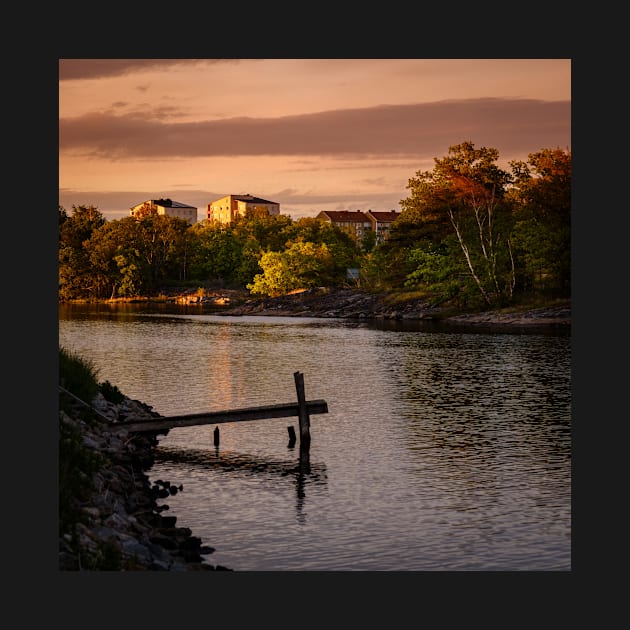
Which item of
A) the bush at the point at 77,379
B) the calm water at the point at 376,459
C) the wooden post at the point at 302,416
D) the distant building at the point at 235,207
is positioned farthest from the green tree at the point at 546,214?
the distant building at the point at 235,207

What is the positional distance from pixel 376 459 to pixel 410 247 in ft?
199

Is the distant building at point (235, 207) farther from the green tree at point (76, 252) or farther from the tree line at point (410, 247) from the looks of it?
the green tree at point (76, 252)

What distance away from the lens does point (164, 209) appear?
141125mm

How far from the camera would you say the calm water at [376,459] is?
15.3m

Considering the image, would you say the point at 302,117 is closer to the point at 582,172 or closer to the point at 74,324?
the point at 582,172

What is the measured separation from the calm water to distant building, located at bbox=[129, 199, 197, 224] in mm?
56972

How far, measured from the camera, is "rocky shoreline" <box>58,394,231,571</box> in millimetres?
13078

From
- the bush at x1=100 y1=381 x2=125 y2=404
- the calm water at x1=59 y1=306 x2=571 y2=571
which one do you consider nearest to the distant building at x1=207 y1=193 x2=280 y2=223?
the calm water at x1=59 y1=306 x2=571 y2=571

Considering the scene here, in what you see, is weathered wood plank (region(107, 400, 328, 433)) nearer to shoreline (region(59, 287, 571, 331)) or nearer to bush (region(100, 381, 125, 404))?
bush (region(100, 381, 125, 404))

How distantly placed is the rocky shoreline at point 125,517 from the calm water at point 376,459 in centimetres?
48

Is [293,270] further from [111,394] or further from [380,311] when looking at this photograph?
[111,394]

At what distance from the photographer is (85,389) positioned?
73.7 ft

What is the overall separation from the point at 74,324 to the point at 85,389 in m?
47.8

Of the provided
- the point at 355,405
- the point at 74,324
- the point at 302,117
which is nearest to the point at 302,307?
the point at 74,324
